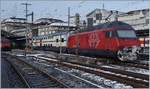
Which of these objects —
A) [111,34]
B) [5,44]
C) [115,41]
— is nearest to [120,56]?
[115,41]

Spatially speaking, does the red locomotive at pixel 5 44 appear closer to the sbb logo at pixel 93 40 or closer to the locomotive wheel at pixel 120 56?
the sbb logo at pixel 93 40

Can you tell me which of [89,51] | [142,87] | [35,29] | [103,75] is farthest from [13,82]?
[35,29]

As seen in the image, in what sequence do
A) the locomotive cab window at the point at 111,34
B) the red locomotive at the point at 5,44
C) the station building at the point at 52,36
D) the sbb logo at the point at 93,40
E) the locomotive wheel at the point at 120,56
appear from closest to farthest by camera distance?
the locomotive wheel at the point at 120,56
the locomotive cab window at the point at 111,34
the sbb logo at the point at 93,40
the station building at the point at 52,36
the red locomotive at the point at 5,44

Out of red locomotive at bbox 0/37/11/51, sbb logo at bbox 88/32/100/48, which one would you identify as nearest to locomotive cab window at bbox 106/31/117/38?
sbb logo at bbox 88/32/100/48

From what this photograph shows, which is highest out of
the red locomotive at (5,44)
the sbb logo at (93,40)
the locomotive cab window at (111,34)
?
the locomotive cab window at (111,34)

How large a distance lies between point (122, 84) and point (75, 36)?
2244 centimetres

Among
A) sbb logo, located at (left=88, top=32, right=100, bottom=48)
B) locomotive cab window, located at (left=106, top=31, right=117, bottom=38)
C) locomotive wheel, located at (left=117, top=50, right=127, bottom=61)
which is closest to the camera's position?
locomotive wheel, located at (left=117, top=50, right=127, bottom=61)

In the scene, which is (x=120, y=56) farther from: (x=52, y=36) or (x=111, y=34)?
(x=52, y=36)

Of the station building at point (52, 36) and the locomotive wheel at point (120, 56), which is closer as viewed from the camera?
the locomotive wheel at point (120, 56)

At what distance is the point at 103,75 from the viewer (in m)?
14.8

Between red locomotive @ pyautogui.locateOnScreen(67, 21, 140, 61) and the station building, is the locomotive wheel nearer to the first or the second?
red locomotive @ pyautogui.locateOnScreen(67, 21, 140, 61)

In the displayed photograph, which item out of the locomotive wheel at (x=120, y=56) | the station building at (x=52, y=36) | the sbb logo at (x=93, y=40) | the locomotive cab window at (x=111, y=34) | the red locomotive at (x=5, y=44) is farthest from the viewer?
the red locomotive at (x=5, y=44)

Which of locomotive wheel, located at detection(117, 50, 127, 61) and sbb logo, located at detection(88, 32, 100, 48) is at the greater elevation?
sbb logo, located at detection(88, 32, 100, 48)

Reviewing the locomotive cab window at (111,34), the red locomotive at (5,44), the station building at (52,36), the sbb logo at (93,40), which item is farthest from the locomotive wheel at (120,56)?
the red locomotive at (5,44)
